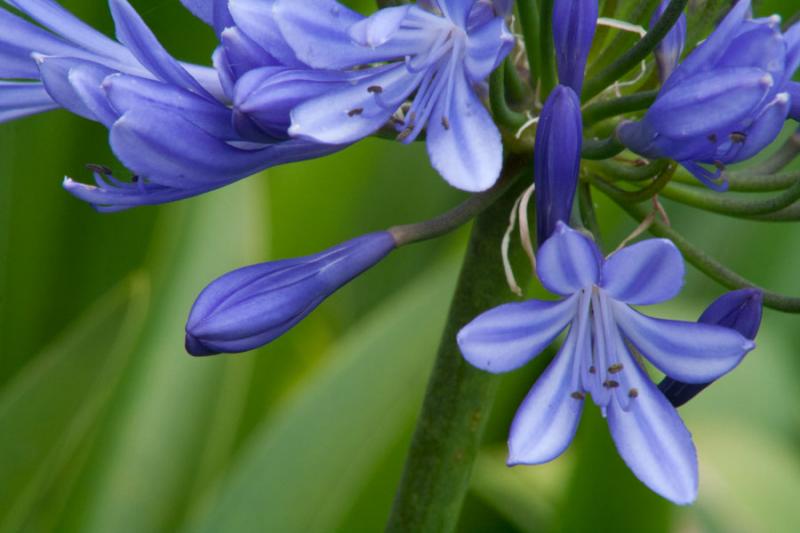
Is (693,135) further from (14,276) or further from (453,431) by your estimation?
(14,276)

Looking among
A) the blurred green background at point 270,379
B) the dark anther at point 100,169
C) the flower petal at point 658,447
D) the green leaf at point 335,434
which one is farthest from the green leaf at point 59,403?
the flower petal at point 658,447

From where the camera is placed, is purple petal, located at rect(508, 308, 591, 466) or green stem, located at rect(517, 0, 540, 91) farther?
green stem, located at rect(517, 0, 540, 91)

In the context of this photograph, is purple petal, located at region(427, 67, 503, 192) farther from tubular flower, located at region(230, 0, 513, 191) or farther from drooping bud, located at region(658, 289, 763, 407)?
drooping bud, located at region(658, 289, 763, 407)

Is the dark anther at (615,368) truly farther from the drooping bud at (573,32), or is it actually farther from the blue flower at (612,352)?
the drooping bud at (573,32)

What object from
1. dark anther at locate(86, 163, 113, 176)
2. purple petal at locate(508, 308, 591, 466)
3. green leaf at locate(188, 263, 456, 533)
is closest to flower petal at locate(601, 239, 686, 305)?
purple petal at locate(508, 308, 591, 466)

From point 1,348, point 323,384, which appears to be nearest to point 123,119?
point 323,384
